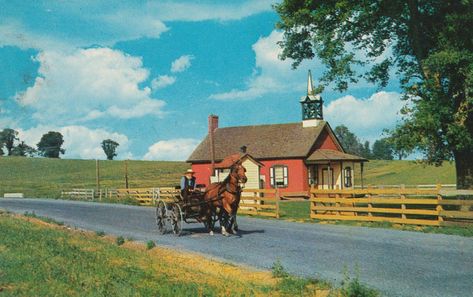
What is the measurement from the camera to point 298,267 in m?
10.8

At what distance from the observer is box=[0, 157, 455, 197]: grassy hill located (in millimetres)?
75438

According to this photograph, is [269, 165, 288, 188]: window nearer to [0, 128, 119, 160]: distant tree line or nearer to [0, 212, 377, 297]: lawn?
[0, 212, 377, 297]: lawn

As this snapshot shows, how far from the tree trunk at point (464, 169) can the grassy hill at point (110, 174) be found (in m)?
45.5

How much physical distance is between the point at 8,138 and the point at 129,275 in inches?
6064

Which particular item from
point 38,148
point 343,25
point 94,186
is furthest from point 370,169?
point 38,148

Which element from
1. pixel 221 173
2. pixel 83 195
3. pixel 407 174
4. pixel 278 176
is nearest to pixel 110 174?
pixel 83 195

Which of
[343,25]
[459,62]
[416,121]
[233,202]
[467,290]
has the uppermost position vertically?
[343,25]

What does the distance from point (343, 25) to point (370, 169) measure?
72442 mm

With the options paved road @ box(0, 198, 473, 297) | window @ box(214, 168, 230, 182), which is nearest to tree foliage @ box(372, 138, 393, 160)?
window @ box(214, 168, 230, 182)

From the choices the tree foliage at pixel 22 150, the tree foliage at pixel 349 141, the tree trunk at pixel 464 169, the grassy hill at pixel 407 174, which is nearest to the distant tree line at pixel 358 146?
the tree foliage at pixel 349 141

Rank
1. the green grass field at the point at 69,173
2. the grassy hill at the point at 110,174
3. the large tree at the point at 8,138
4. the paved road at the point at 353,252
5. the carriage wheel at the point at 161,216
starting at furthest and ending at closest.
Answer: the large tree at the point at 8,138
the green grass field at the point at 69,173
the grassy hill at the point at 110,174
the carriage wheel at the point at 161,216
the paved road at the point at 353,252

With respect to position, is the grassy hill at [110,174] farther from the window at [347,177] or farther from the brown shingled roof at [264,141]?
the window at [347,177]

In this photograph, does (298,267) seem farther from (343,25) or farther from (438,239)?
(343,25)

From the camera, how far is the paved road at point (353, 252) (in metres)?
9.20
